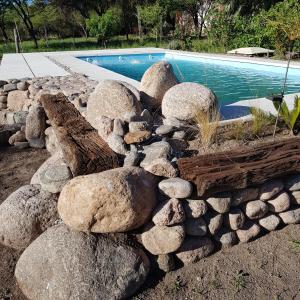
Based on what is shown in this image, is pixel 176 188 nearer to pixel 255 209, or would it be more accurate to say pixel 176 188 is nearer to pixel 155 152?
pixel 155 152

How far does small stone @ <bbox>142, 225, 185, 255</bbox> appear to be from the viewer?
2.95 metres

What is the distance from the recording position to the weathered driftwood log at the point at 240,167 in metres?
3.03

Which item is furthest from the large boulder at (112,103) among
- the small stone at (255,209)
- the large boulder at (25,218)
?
the small stone at (255,209)

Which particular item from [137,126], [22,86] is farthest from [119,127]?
[22,86]

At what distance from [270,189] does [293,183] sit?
289mm

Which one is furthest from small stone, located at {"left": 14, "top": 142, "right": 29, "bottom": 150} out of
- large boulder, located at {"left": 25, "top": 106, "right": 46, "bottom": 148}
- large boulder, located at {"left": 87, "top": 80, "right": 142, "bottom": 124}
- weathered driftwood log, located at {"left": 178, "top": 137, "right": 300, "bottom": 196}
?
weathered driftwood log, located at {"left": 178, "top": 137, "right": 300, "bottom": 196}

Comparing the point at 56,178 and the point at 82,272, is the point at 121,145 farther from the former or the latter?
the point at 82,272

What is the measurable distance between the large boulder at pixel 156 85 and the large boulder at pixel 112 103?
805mm

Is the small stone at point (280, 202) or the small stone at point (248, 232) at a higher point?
the small stone at point (280, 202)

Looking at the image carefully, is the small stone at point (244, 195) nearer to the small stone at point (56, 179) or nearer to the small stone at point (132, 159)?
the small stone at point (132, 159)

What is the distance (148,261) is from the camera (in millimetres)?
3010

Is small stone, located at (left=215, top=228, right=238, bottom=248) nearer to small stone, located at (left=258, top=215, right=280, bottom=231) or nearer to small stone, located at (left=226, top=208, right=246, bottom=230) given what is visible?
small stone, located at (left=226, top=208, right=246, bottom=230)

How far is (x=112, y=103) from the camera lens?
4793 mm

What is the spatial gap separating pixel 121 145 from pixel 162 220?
44.0 inches
